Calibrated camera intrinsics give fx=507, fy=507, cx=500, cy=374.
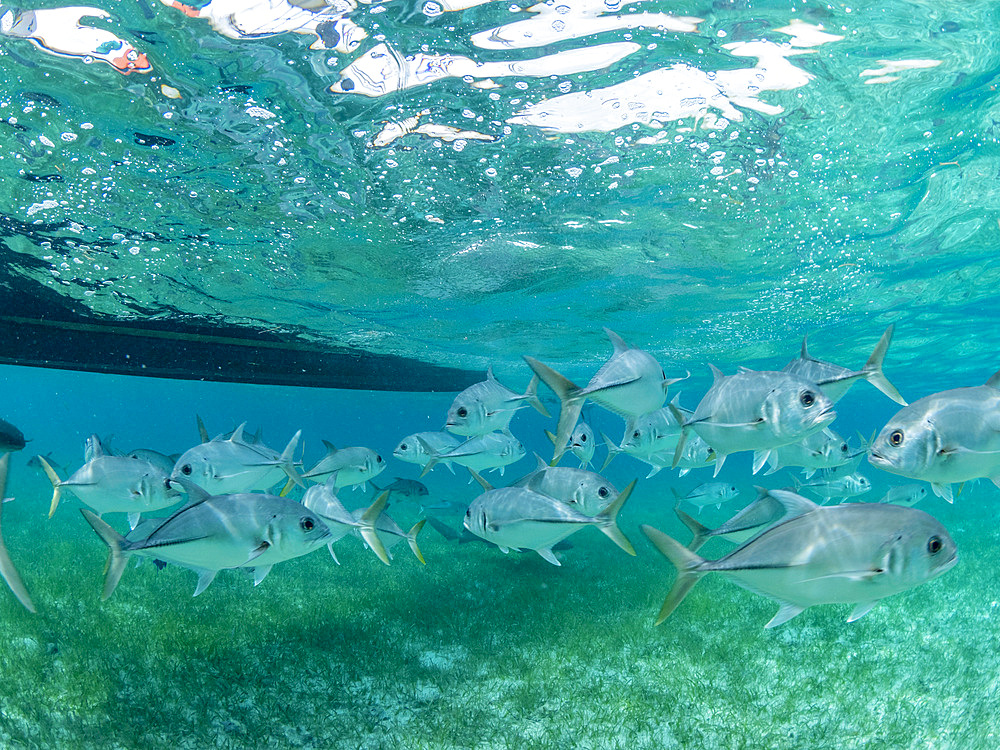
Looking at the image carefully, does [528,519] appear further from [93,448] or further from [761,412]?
[93,448]

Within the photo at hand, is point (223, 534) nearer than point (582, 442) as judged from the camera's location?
Yes

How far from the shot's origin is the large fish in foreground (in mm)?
2873

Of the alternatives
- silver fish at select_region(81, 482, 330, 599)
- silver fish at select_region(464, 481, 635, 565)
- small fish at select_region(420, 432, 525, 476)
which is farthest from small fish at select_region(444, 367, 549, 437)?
silver fish at select_region(81, 482, 330, 599)

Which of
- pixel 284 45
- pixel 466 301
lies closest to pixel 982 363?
pixel 466 301

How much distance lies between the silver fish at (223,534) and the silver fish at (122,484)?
1483 mm

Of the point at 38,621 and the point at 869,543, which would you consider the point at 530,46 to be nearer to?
the point at 869,543

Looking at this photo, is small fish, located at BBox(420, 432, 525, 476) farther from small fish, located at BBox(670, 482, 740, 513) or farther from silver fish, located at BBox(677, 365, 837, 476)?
small fish, located at BBox(670, 482, 740, 513)

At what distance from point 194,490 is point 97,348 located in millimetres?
14928

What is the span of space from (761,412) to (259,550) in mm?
4019

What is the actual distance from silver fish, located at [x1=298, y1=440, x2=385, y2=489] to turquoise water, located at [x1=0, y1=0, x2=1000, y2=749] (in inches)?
79.2

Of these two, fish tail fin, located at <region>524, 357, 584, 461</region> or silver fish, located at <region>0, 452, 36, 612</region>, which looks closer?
silver fish, located at <region>0, 452, 36, 612</region>

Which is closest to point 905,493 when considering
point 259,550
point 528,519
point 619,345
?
point 619,345

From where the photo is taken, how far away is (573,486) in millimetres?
5254

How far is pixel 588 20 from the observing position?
659 centimetres
